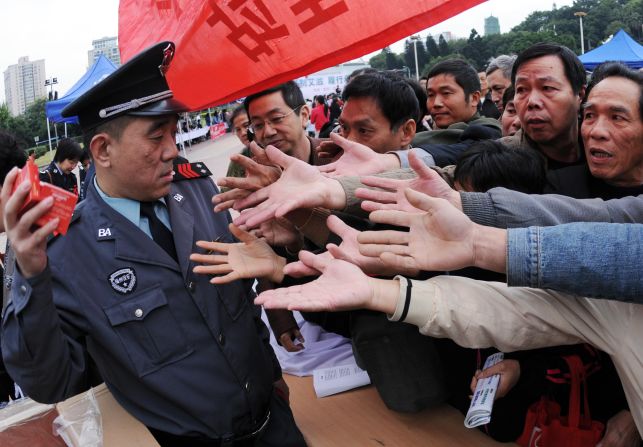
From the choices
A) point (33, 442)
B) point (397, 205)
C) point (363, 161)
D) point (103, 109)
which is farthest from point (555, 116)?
point (33, 442)

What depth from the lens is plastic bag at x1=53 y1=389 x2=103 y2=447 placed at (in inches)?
56.3

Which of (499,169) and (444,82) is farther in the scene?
(444,82)

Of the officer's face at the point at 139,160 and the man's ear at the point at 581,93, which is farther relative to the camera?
the man's ear at the point at 581,93

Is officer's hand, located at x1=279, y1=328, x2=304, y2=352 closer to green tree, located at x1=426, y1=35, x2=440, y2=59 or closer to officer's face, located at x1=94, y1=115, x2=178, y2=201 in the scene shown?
officer's face, located at x1=94, y1=115, x2=178, y2=201

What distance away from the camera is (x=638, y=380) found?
1045mm

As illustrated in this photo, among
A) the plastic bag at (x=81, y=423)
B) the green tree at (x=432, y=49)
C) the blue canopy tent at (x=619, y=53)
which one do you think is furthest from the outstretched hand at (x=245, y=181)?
the green tree at (x=432, y=49)

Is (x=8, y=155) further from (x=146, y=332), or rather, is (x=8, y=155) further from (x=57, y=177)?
(x=57, y=177)

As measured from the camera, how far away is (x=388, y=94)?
2.19m

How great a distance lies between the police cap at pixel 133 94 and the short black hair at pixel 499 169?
0.88 meters

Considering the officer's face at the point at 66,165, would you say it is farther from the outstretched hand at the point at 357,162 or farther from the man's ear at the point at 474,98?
the outstretched hand at the point at 357,162

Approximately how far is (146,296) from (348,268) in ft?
2.06

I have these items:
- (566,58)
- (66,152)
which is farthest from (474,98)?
(66,152)

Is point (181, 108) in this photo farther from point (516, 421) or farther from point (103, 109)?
point (516, 421)

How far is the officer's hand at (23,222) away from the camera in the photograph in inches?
40.4
